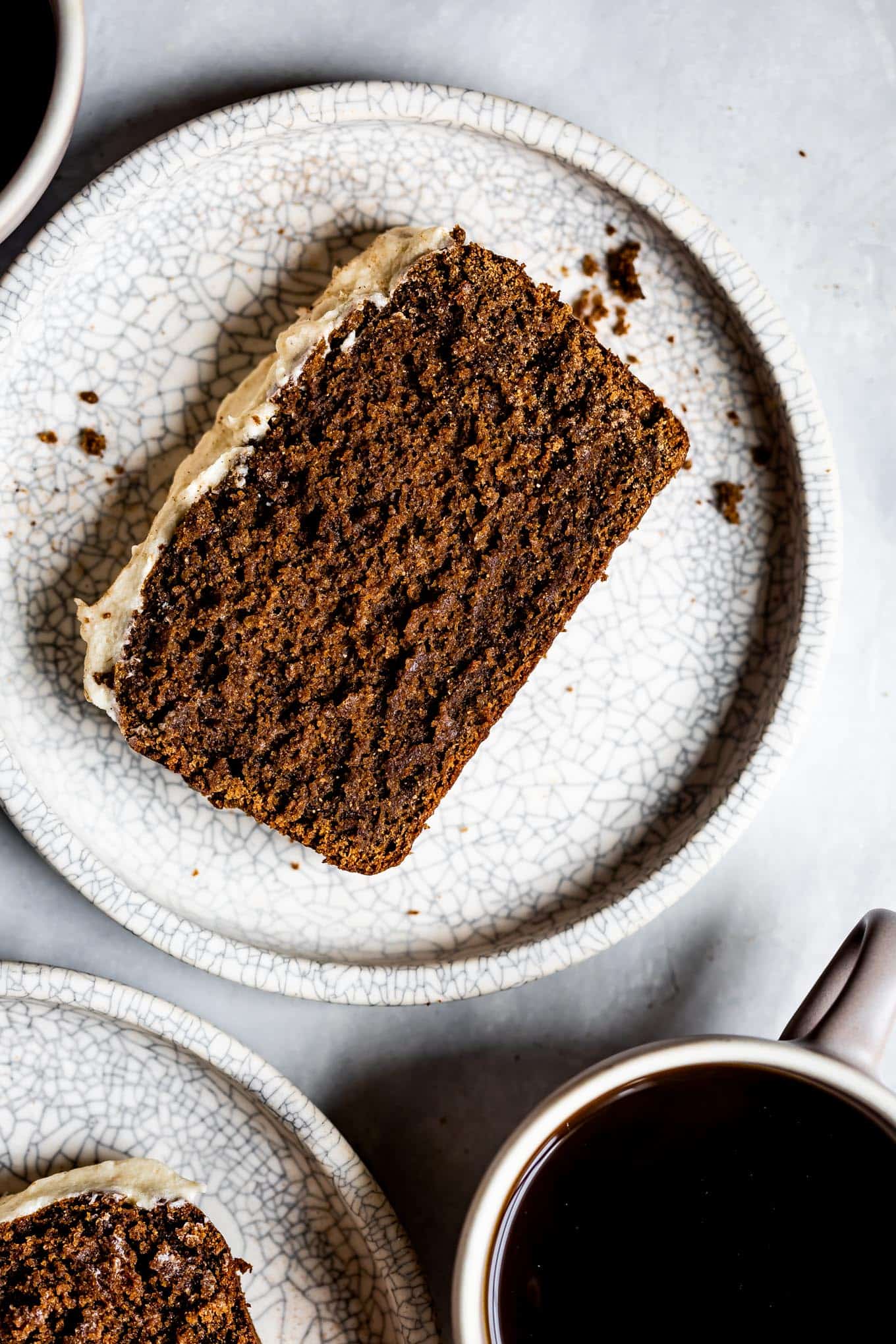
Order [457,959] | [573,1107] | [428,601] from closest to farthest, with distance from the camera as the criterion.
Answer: [573,1107] < [428,601] < [457,959]

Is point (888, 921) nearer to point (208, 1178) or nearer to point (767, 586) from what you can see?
point (767, 586)

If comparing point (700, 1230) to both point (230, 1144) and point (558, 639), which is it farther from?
point (558, 639)

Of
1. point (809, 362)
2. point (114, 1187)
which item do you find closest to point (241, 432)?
point (809, 362)

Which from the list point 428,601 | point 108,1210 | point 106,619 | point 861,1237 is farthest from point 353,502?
point 861,1237

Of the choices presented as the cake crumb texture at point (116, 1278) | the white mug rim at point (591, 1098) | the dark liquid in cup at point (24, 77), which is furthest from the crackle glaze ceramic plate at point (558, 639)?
the cake crumb texture at point (116, 1278)

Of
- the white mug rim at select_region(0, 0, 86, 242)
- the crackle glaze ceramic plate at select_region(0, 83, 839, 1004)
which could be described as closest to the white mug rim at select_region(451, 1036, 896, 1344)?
the crackle glaze ceramic plate at select_region(0, 83, 839, 1004)

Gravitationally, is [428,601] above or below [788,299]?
below
